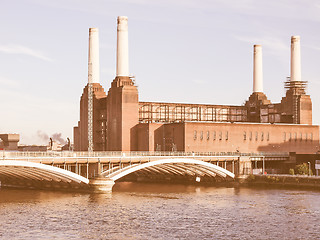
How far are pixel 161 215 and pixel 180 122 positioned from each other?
58181 mm

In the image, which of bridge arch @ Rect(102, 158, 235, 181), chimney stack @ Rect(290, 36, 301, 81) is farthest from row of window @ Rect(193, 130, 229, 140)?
chimney stack @ Rect(290, 36, 301, 81)

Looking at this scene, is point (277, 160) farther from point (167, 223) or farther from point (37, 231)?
point (37, 231)

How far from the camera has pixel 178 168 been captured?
108m

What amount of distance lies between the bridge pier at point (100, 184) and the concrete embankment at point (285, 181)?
30.9 m

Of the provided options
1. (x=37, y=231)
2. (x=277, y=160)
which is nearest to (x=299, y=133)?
(x=277, y=160)

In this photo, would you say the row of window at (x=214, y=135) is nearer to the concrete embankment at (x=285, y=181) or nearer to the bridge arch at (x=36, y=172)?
the concrete embankment at (x=285, y=181)

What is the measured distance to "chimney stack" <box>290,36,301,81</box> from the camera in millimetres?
149000

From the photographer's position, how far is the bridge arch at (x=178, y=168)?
308 ft

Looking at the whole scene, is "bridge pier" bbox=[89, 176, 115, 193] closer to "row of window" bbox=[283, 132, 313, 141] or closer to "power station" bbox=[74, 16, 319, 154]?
"power station" bbox=[74, 16, 319, 154]

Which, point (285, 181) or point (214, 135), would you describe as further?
point (214, 135)

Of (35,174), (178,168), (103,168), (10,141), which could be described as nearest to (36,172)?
(35,174)

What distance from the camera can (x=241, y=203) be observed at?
79.8 metres

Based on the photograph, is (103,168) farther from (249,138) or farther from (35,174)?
(249,138)

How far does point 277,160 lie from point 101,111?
40754 millimetres
